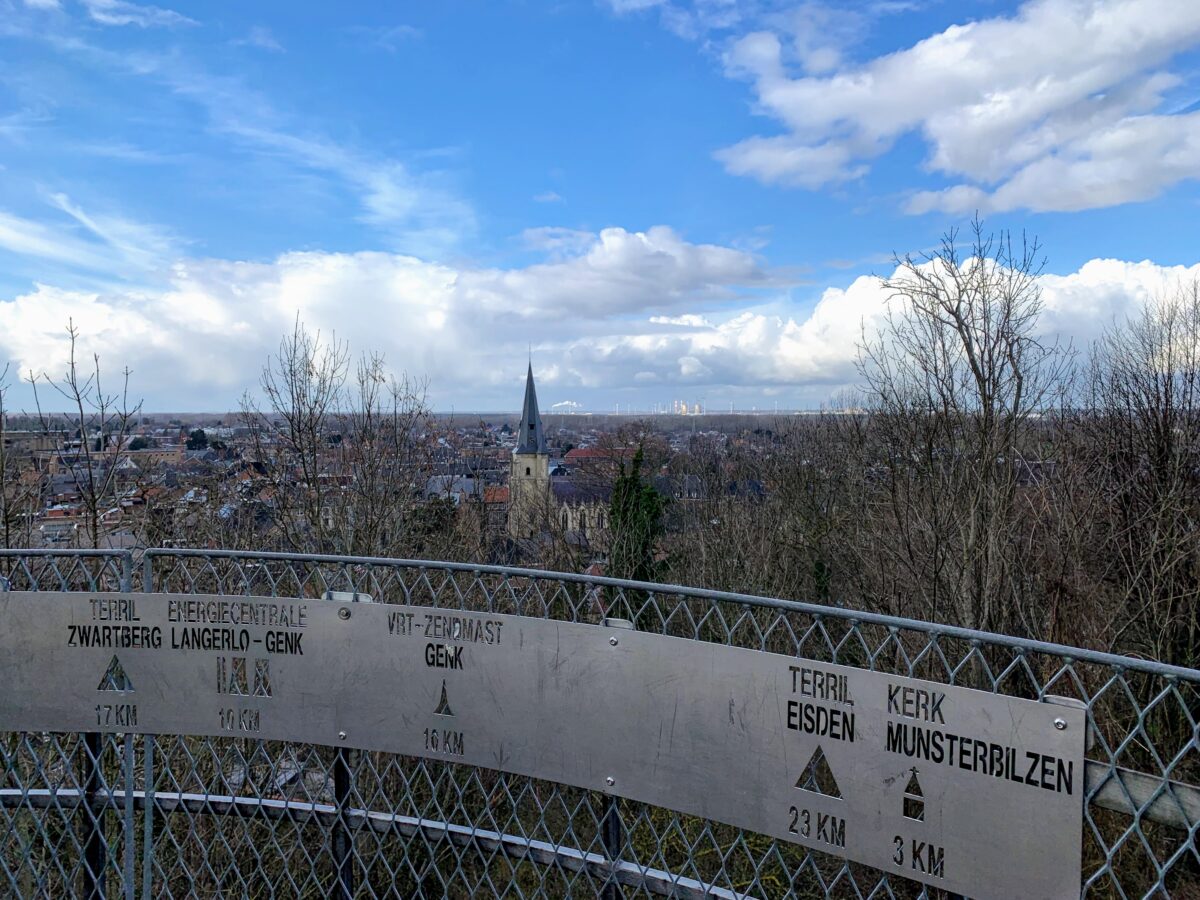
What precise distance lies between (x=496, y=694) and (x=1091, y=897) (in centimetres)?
436

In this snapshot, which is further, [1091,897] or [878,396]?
[878,396]

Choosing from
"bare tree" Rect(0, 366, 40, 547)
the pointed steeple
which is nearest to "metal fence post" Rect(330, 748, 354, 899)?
"bare tree" Rect(0, 366, 40, 547)

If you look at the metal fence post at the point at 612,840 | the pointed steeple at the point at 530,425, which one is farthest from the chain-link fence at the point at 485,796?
the pointed steeple at the point at 530,425

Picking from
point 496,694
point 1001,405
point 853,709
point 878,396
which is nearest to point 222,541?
point 878,396

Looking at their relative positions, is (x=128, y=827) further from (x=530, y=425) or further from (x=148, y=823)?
(x=530, y=425)

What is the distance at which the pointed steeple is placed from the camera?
65562 millimetres

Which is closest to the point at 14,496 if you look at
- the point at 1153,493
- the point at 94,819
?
the point at 94,819

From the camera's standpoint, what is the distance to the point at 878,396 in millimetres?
18422

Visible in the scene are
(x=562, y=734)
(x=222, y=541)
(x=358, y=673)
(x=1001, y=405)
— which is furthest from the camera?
(x=222, y=541)

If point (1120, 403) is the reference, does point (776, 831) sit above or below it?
below

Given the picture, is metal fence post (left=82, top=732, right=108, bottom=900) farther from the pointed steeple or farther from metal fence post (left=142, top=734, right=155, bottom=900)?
the pointed steeple

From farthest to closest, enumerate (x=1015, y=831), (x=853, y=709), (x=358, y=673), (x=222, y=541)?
(x=222, y=541), (x=358, y=673), (x=853, y=709), (x=1015, y=831)

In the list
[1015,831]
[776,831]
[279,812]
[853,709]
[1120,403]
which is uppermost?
[1120,403]

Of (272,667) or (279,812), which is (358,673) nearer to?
(272,667)
